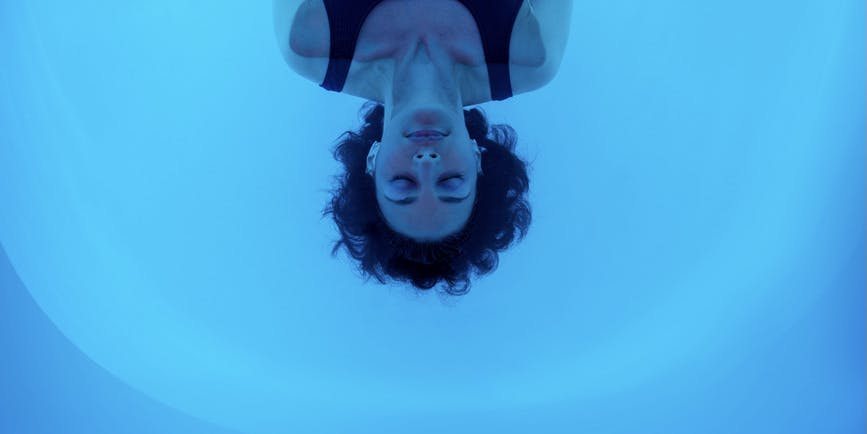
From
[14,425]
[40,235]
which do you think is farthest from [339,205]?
[14,425]

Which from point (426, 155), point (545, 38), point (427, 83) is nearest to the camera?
point (426, 155)

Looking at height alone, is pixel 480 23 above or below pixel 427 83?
above

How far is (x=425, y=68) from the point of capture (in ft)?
3.64

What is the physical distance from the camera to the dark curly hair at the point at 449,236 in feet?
3.84

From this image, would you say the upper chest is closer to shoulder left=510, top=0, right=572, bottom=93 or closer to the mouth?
shoulder left=510, top=0, right=572, bottom=93

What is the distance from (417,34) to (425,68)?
0.28 ft

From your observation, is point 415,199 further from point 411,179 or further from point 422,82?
point 422,82

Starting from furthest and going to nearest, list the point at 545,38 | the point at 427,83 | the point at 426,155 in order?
the point at 545,38 < the point at 427,83 < the point at 426,155

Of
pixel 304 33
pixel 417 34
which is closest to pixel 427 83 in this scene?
pixel 417 34

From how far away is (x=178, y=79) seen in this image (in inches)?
71.6

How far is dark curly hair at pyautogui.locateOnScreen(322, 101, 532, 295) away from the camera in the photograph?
46.1 inches

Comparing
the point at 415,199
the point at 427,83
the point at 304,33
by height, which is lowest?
the point at 415,199

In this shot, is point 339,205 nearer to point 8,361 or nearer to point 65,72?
point 8,361

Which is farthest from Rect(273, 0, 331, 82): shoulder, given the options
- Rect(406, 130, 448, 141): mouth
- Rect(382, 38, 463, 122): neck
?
Rect(406, 130, 448, 141): mouth
